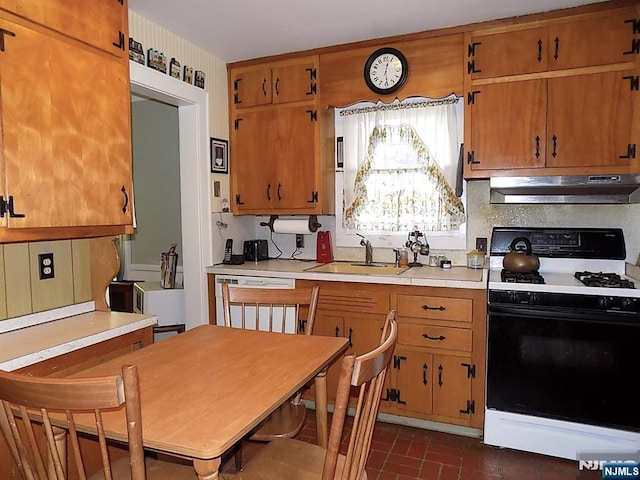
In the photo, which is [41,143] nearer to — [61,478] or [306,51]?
[61,478]

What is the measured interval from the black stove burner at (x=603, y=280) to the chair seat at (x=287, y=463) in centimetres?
166

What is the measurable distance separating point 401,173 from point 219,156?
1384 millimetres

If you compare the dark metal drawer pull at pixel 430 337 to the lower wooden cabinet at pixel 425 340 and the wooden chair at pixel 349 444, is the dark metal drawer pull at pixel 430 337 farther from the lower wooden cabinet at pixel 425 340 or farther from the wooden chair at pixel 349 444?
the wooden chair at pixel 349 444

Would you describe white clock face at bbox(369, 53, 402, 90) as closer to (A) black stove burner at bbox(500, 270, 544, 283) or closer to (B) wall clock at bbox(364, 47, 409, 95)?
(B) wall clock at bbox(364, 47, 409, 95)

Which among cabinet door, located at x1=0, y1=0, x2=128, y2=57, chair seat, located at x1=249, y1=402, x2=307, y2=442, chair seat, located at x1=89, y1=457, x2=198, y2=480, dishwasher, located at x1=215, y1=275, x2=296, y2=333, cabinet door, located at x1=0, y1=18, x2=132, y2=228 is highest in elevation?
cabinet door, located at x1=0, y1=0, x2=128, y2=57

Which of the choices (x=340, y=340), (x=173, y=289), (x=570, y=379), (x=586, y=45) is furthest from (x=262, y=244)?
(x=586, y=45)

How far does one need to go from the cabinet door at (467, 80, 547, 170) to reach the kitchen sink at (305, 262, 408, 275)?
2.80 ft

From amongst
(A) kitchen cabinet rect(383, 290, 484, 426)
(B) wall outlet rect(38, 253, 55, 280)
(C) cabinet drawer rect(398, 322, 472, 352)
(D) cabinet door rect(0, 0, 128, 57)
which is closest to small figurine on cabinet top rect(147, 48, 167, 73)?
(D) cabinet door rect(0, 0, 128, 57)

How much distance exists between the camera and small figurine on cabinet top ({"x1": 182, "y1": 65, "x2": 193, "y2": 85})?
3.04 metres

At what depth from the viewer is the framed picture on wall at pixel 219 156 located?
334cm

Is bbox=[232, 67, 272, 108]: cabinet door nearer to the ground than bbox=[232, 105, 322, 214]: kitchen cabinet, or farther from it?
farther from it

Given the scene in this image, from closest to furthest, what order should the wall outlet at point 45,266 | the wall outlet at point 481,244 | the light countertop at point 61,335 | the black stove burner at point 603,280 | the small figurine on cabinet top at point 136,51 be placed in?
the light countertop at point 61,335
the wall outlet at point 45,266
the black stove burner at point 603,280
the small figurine on cabinet top at point 136,51
the wall outlet at point 481,244

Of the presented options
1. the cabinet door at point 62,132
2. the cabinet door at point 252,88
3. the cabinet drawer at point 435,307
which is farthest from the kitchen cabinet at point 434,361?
the cabinet door at point 252,88

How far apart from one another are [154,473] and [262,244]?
7.73ft
